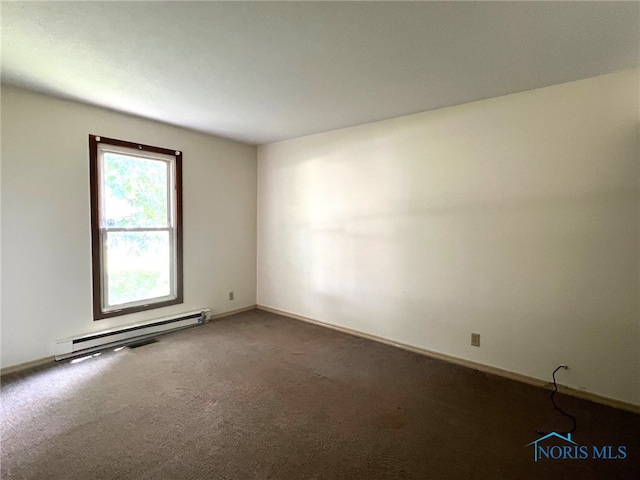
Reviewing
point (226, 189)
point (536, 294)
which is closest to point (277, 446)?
point (536, 294)

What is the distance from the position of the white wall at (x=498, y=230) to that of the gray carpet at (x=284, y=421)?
430mm

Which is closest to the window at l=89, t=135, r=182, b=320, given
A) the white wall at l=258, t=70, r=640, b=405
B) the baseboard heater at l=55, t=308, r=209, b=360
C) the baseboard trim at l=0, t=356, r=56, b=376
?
the baseboard heater at l=55, t=308, r=209, b=360

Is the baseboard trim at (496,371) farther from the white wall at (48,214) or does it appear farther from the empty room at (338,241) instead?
the white wall at (48,214)

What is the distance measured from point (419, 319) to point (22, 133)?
13.6 feet

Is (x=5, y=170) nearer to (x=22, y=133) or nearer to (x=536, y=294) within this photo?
(x=22, y=133)

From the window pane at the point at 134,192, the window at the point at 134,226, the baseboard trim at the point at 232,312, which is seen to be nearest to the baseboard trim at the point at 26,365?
the window at the point at 134,226

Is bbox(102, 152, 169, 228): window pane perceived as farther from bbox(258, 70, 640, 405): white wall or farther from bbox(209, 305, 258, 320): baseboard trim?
bbox(258, 70, 640, 405): white wall

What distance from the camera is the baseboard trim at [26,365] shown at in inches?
110

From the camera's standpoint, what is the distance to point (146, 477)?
1669 mm

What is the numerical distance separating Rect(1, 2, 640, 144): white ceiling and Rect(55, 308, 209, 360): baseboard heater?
234cm

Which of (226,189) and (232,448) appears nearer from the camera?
(232,448)

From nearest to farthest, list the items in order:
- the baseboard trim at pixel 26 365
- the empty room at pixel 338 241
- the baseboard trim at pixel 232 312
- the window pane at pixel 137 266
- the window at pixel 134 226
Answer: the empty room at pixel 338 241 → the baseboard trim at pixel 26 365 → the window at pixel 134 226 → the window pane at pixel 137 266 → the baseboard trim at pixel 232 312

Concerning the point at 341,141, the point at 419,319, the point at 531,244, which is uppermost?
the point at 341,141

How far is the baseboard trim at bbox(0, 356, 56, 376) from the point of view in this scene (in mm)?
2787
